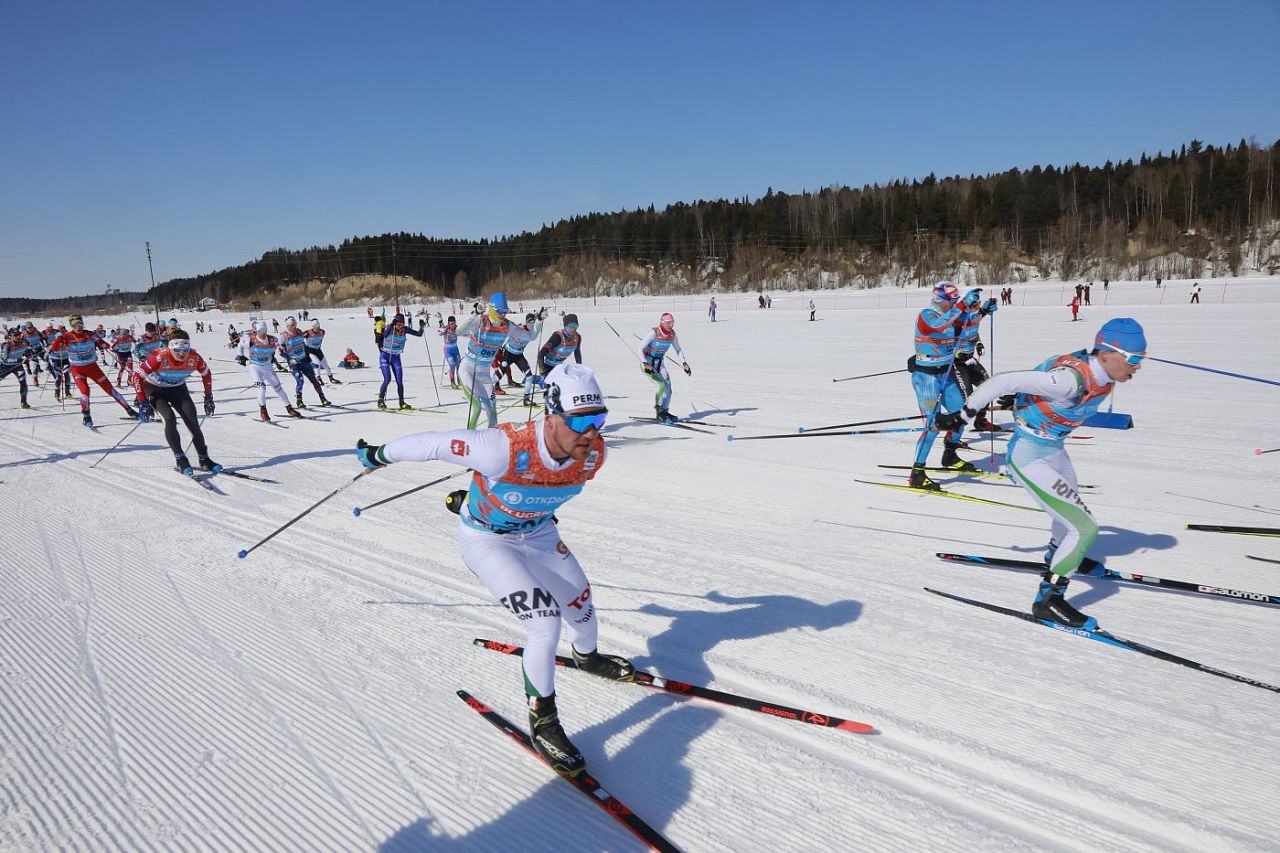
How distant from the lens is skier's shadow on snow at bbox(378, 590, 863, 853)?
9.55 feet

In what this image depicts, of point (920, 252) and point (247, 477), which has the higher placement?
point (920, 252)

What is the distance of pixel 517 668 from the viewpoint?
416 cm

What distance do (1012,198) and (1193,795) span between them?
88.6 meters

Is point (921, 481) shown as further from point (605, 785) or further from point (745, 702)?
point (605, 785)

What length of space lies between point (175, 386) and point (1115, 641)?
10.6 metres

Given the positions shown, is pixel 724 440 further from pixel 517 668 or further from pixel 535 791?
pixel 535 791

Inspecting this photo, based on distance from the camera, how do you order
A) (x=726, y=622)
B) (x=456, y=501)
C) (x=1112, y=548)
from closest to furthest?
(x=456, y=501), (x=726, y=622), (x=1112, y=548)

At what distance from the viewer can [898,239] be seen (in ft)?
261

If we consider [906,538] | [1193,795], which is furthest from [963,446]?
[1193,795]

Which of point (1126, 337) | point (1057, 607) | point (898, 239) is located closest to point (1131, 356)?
point (1126, 337)

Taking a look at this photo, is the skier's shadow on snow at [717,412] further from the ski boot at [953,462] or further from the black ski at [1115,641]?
the black ski at [1115,641]

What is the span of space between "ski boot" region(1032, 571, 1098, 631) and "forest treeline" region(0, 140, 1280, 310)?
61.0 meters

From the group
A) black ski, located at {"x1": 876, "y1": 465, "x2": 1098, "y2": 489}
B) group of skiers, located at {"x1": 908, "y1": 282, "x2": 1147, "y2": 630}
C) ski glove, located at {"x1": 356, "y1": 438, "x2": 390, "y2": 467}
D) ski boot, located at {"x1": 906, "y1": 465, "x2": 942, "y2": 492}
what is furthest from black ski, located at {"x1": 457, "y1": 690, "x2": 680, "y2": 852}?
black ski, located at {"x1": 876, "y1": 465, "x2": 1098, "y2": 489}

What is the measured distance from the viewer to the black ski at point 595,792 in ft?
9.15
